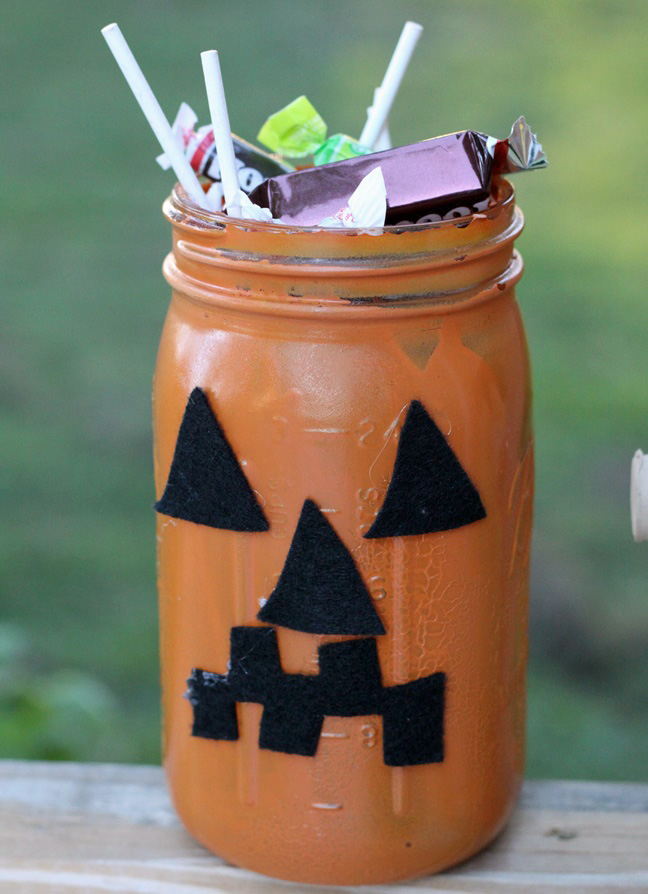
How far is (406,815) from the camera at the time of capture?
1066 mm

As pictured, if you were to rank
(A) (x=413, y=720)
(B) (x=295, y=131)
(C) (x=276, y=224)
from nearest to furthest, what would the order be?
(C) (x=276, y=224)
(A) (x=413, y=720)
(B) (x=295, y=131)

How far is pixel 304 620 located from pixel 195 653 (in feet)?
0.42

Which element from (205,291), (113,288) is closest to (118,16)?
(113,288)

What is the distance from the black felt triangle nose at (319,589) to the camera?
97 centimetres

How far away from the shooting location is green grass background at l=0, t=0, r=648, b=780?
76.0 inches

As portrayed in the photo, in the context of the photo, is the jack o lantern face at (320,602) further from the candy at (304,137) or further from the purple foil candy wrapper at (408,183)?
the candy at (304,137)

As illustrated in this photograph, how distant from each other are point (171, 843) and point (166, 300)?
5.47ft

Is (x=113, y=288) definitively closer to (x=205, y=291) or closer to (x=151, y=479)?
(x=151, y=479)

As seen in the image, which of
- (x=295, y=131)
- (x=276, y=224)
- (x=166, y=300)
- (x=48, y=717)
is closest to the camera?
(x=276, y=224)

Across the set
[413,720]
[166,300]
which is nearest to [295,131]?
[413,720]

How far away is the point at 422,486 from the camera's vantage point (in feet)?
3.18

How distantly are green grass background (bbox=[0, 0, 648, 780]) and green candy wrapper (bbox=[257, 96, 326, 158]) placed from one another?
0.84 meters

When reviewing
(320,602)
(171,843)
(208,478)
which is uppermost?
(208,478)

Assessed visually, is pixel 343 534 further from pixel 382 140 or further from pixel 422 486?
pixel 382 140
